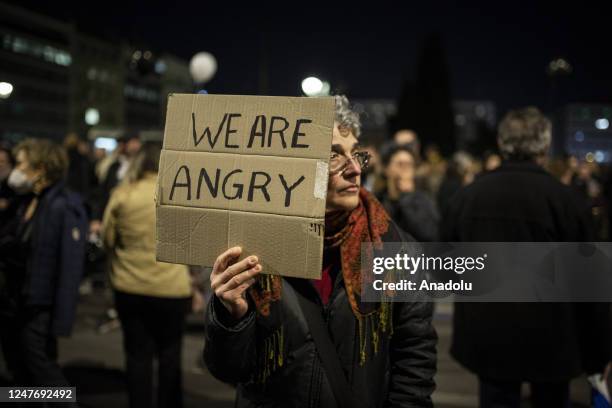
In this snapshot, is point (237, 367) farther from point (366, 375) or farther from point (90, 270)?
point (90, 270)

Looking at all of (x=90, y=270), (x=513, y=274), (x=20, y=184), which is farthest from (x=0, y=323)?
(x=90, y=270)

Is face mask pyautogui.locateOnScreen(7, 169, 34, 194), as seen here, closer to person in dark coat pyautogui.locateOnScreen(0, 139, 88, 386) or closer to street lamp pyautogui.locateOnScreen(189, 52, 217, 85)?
person in dark coat pyautogui.locateOnScreen(0, 139, 88, 386)

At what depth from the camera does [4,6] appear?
89875 mm

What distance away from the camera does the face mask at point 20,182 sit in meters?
5.01

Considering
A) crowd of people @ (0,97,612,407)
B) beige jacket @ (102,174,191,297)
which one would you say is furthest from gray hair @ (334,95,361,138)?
beige jacket @ (102,174,191,297)

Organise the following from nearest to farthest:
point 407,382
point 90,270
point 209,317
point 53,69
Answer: point 209,317 < point 407,382 < point 90,270 < point 53,69

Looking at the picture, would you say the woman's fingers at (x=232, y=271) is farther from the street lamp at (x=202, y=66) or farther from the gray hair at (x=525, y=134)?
the street lamp at (x=202, y=66)

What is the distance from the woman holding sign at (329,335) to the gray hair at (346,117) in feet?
0.69

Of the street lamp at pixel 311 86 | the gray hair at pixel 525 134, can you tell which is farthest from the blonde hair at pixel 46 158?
the street lamp at pixel 311 86

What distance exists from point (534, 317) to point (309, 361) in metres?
1.71

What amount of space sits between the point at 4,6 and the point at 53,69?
14.3 m

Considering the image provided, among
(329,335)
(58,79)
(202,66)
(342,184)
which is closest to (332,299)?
(329,335)

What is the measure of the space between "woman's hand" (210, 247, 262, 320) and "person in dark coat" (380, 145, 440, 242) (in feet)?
11.6

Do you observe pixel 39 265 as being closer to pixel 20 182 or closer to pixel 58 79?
pixel 20 182
